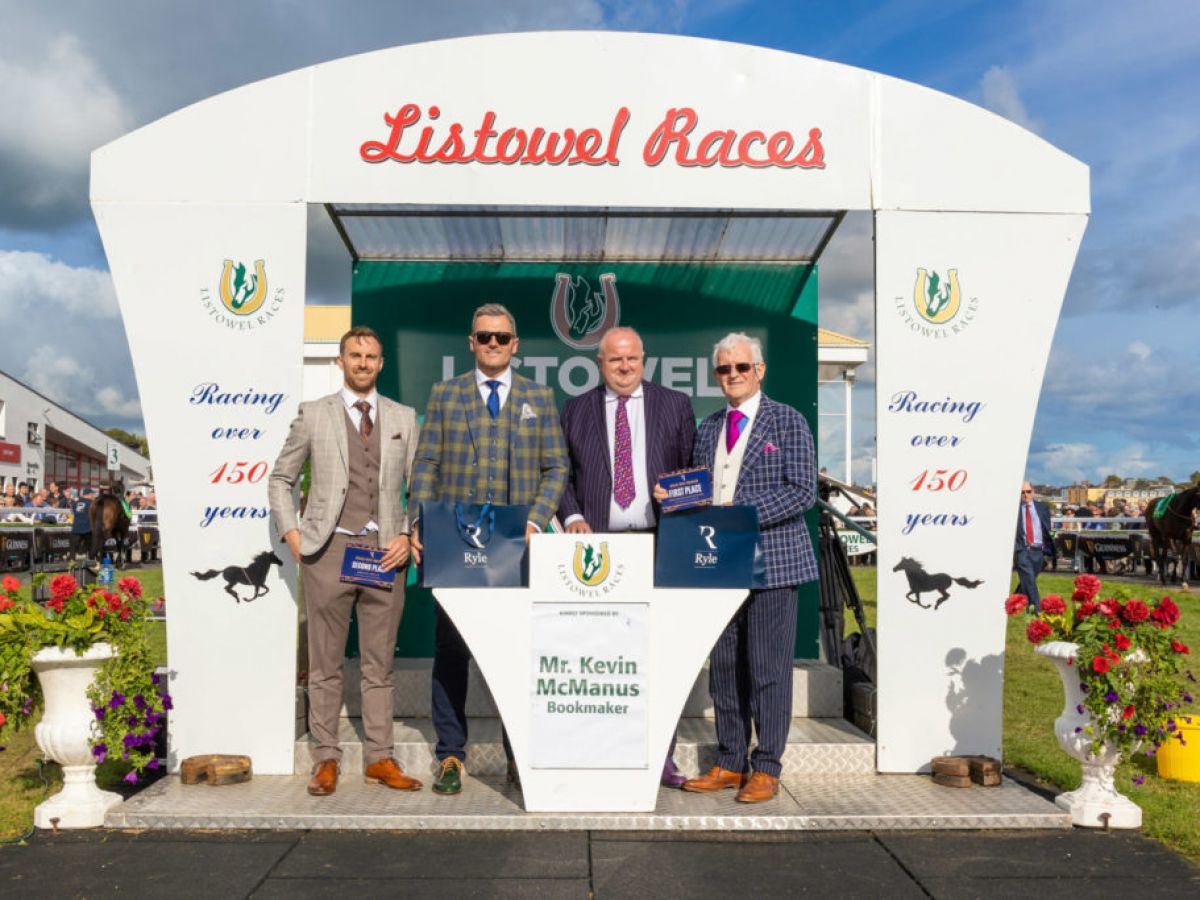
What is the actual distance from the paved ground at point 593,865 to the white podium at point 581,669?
0.85 feet

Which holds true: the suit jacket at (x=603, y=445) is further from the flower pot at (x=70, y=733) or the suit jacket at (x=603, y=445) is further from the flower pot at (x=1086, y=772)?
the flower pot at (x=70, y=733)

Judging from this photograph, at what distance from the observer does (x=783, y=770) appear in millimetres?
4879

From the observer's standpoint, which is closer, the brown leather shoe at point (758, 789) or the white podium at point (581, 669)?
the white podium at point (581, 669)

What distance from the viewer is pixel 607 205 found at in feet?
15.5

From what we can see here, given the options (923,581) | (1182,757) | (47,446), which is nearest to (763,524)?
(923,581)

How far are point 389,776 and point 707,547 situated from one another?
1731mm

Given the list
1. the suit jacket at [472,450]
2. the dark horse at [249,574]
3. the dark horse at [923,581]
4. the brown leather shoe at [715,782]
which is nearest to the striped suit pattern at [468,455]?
the suit jacket at [472,450]

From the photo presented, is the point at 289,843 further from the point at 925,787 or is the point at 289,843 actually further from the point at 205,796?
the point at 925,787

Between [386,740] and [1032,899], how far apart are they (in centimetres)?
267

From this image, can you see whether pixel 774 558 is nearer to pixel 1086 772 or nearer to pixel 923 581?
pixel 923 581

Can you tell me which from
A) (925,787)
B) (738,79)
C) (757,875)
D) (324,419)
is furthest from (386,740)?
(738,79)

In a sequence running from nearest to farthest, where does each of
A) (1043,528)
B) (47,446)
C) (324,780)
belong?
(324,780) < (1043,528) < (47,446)

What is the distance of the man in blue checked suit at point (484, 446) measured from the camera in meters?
4.50

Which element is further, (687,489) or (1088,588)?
(1088,588)
